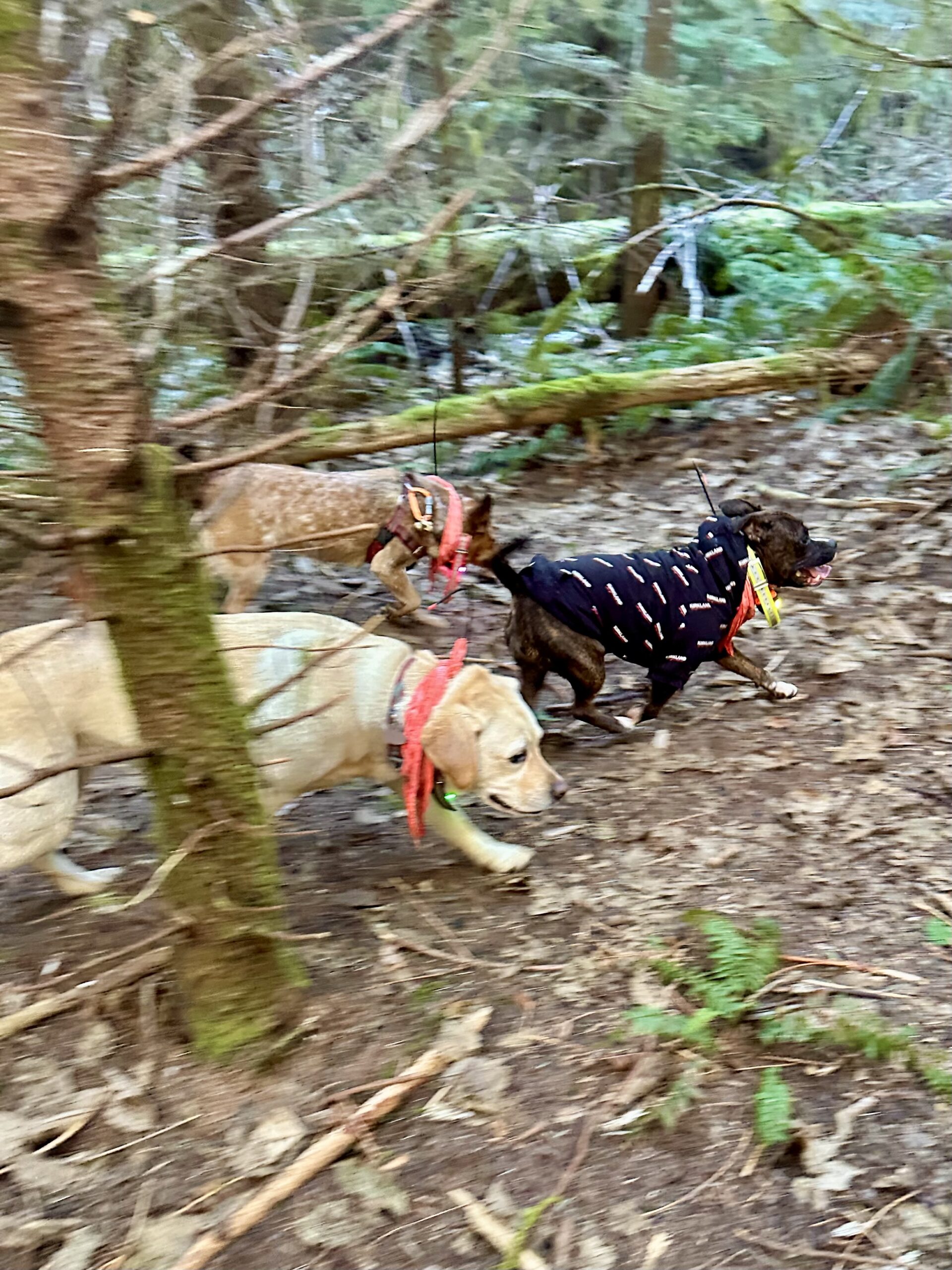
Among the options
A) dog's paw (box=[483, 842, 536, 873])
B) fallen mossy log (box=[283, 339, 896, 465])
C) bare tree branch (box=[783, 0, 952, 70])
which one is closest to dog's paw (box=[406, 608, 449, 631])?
fallen mossy log (box=[283, 339, 896, 465])

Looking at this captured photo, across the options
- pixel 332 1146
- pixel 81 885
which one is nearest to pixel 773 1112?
pixel 332 1146

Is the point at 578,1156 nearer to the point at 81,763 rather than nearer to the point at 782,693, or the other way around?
the point at 81,763

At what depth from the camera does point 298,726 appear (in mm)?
3883

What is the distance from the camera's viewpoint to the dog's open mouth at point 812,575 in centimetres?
568

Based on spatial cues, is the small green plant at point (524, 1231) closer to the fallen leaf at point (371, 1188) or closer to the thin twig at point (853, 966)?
the fallen leaf at point (371, 1188)

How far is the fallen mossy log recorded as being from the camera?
8250 millimetres

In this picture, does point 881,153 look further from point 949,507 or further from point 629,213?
point 949,507

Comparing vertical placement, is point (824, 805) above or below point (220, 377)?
below

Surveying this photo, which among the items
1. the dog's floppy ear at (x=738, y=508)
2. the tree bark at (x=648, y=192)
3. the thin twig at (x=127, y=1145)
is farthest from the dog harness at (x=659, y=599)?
the tree bark at (x=648, y=192)

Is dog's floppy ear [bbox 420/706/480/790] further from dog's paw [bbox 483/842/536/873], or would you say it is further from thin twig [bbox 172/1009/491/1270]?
thin twig [bbox 172/1009/491/1270]

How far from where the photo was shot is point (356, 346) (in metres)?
3.11

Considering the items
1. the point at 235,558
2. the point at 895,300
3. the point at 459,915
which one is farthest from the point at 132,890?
the point at 895,300

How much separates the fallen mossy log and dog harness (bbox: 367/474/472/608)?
4.72ft

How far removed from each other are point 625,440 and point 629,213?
3.64m
